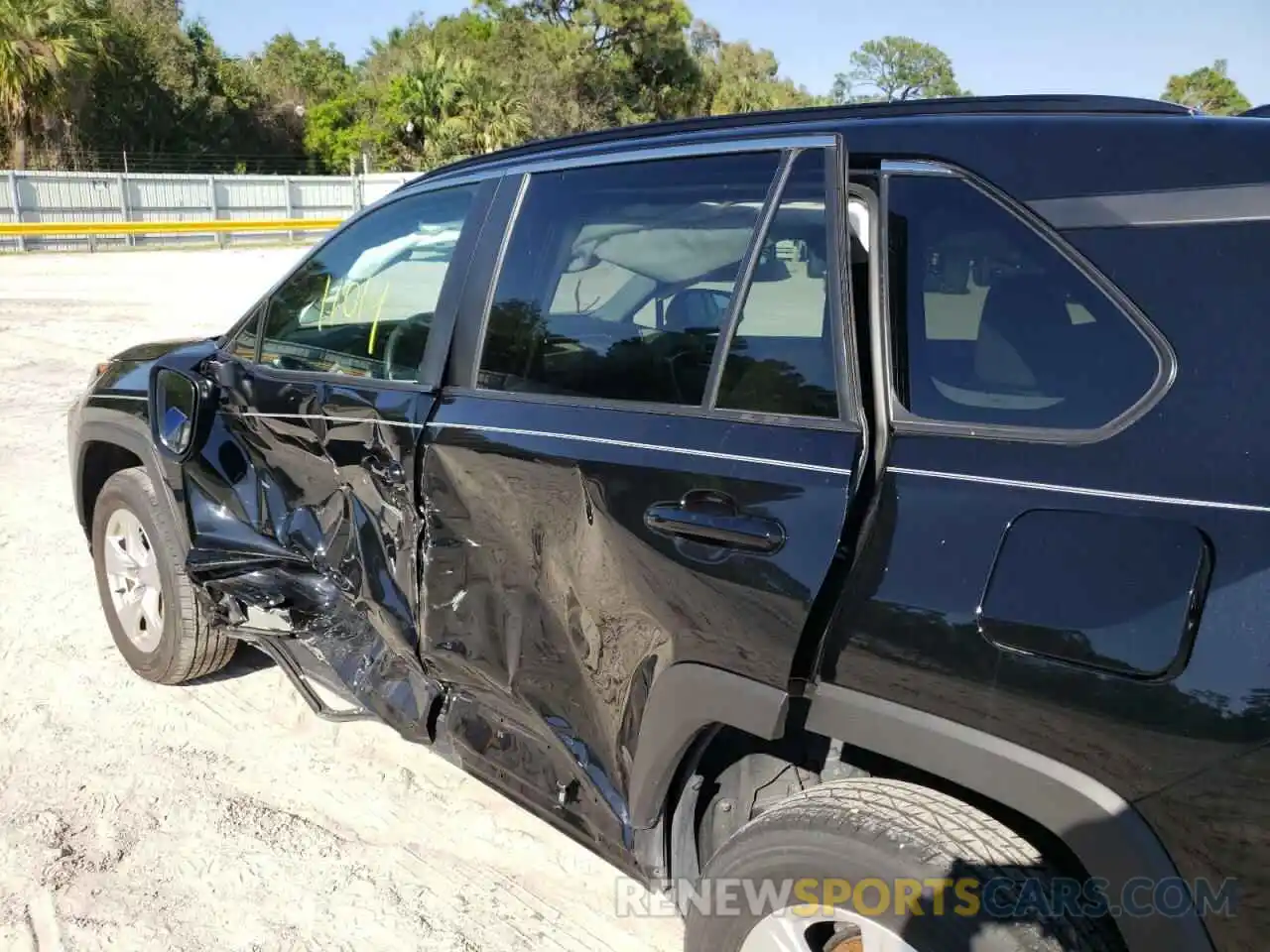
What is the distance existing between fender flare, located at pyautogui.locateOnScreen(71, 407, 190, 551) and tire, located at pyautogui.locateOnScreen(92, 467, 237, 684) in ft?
0.23

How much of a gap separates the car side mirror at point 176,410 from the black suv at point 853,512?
744 mm

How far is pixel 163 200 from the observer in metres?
29.5

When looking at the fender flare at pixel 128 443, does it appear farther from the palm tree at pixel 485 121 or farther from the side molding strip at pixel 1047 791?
the palm tree at pixel 485 121

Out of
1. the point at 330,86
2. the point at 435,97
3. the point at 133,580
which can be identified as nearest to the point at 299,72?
the point at 330,86

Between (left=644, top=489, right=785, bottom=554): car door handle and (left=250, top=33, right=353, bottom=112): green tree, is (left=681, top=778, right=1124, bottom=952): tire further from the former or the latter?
(left=250, top=33, right=353, bottom=112): green tree

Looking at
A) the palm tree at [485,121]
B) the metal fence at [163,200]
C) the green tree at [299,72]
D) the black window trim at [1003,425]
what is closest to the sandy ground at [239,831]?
the black window trim at [1003,425]

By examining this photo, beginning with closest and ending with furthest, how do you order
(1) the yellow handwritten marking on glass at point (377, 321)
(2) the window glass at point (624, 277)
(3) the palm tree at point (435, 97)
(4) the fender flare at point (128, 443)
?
(2) the window glass at point (624, 277) < (1) the yellow handwritten marking on glass at point (377, 321) < (4) the fender flare at point (128, 443) < (3) the palm tree at point (435, 97)

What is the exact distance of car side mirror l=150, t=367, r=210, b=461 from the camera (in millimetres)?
3572

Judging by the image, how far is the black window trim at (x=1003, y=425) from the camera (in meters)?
1.56

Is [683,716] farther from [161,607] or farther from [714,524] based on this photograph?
[161,607]

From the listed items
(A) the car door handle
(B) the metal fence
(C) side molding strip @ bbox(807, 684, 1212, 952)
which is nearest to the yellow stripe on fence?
(B) the metal fence

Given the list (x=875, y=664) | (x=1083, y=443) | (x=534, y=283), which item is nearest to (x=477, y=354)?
(x=534, y=283)

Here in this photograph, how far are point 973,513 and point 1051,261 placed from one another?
0.44m

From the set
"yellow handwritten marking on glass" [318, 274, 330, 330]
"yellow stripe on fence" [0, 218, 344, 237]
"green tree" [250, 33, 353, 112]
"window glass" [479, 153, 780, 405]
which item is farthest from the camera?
"green tree" [250, 33, 353, 112]
